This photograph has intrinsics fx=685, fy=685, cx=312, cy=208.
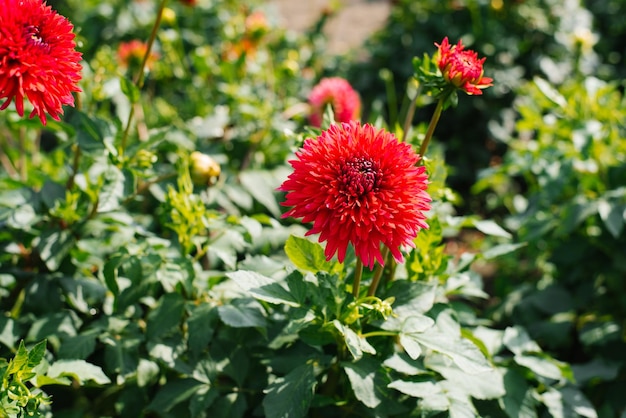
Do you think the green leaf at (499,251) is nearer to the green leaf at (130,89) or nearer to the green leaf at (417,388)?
the green leaf at (417,388)

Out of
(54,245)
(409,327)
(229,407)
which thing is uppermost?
(409,327)

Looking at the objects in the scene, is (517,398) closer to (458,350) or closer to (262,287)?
(458,350)

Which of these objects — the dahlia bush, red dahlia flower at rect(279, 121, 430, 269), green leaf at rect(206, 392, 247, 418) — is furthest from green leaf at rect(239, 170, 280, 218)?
red dahlia flower at rect(279, 121, 430, 269)

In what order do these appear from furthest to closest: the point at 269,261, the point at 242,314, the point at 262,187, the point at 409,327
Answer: the point at 262,187, the point at 269,261, the point at 242,314, the point at 409,327

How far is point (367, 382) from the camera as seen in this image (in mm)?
1337

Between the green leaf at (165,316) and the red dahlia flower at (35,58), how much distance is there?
0.53 metres

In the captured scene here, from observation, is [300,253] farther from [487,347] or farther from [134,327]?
[487,347]

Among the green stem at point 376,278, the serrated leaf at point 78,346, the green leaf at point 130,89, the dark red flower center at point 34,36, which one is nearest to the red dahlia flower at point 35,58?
the dark red flower center at point 34,36

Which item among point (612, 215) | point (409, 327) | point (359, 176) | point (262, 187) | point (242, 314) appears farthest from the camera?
point (262, 187)

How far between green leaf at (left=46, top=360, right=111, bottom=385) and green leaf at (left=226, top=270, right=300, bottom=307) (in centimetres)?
34

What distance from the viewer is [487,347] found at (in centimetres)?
169

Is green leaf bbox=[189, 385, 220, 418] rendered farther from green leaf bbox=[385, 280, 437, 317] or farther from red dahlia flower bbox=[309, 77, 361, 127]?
red dahlia flower bbox=[309, 77, 361, 127]

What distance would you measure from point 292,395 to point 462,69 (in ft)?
2.27

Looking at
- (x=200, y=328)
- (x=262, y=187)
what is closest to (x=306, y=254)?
(x=200, y=328)
